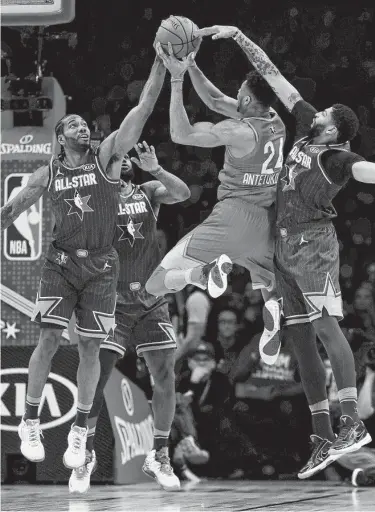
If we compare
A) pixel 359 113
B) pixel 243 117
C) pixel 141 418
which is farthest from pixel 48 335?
pixel 359 113

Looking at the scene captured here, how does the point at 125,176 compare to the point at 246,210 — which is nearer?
the point at 246,210

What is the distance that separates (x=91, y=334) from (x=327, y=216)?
163 centimetres

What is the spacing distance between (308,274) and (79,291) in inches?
58.8

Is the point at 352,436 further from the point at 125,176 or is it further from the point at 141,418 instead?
the point at 141,418

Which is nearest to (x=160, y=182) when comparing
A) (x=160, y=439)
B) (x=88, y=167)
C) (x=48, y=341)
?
(x=88, y=167)

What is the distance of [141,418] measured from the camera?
948 cm

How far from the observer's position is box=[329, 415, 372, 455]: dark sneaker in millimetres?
6188

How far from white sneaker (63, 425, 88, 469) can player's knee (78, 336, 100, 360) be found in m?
0.49

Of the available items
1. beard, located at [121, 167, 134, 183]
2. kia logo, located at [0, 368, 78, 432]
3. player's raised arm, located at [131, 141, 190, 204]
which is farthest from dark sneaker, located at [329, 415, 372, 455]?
kia logo, located at [0, 368, 78, 432]

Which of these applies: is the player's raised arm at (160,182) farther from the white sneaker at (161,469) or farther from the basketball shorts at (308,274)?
the white sneaker at (161,469)

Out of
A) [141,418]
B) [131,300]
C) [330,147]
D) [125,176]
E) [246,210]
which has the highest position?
[330,147]

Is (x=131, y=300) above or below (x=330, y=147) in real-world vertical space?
below

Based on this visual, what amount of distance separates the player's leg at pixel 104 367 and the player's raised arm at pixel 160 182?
2.52 feet

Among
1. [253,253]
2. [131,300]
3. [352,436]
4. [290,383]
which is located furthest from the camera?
[290,383]
